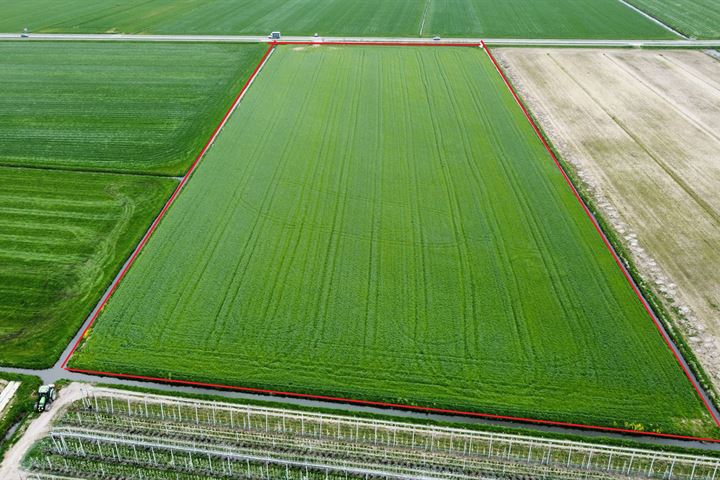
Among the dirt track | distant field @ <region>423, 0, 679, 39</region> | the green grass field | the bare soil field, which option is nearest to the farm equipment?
the dirt track

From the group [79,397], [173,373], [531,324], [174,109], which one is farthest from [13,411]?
[174,109]

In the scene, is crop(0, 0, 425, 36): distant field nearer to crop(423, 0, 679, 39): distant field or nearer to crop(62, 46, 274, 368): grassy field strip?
crop(423, 0, 679, 39): distant field

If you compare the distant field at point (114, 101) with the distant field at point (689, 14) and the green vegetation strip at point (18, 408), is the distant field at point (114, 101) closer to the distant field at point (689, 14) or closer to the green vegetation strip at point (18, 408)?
the green vegetation strip at point (18, 408)

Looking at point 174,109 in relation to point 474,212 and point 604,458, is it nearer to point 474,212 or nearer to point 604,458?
point 474,212


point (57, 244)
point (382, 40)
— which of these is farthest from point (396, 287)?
point (382, 40)

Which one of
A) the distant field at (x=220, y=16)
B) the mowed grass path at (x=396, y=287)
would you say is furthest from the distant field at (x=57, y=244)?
the distant field at (x=220, y=16)

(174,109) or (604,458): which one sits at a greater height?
(174,109)

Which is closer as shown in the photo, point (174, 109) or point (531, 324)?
point (531, 324)

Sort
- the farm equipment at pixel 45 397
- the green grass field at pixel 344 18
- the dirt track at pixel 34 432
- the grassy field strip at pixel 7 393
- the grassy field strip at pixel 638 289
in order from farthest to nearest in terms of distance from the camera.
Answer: the green grass field at pixel 344 18 → the grassy field strip at pixel 638 289 → the grassy field strip at pixel 7 393 → the farm equipment at pixel 45 397 → the dirt track at pixel 34 432
